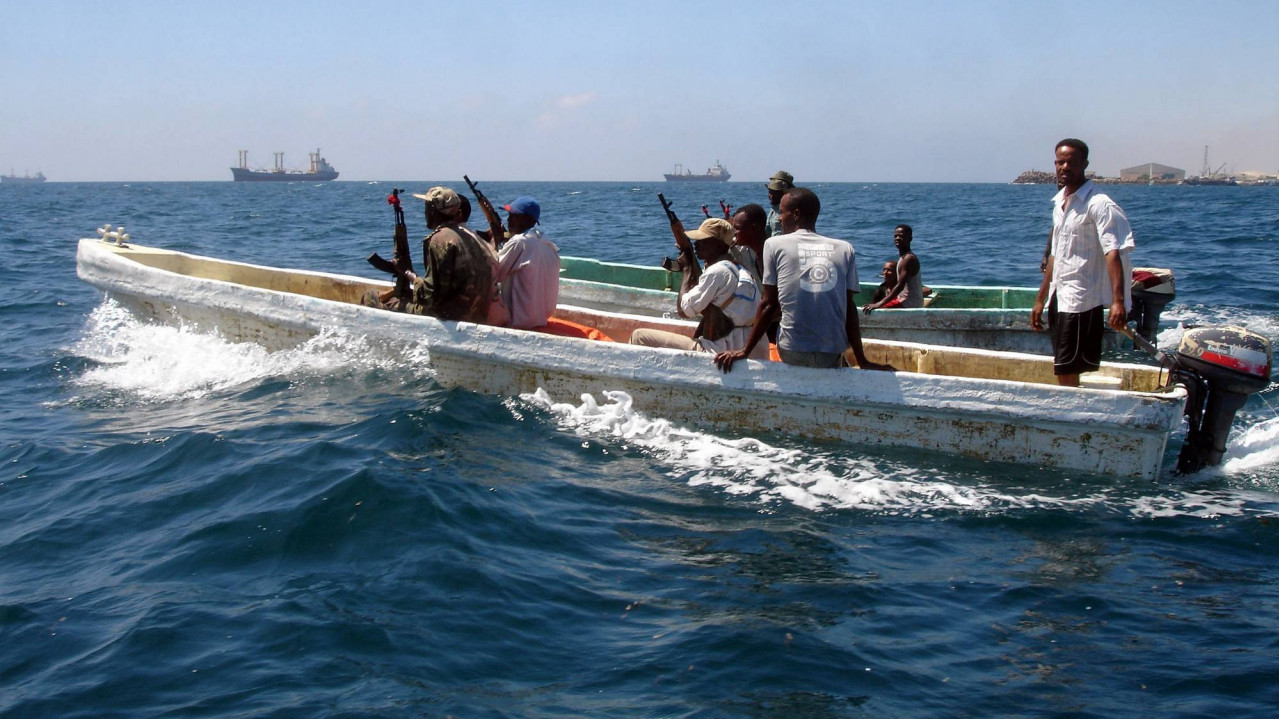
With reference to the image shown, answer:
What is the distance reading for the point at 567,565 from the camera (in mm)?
5324

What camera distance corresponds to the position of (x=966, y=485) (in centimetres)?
638

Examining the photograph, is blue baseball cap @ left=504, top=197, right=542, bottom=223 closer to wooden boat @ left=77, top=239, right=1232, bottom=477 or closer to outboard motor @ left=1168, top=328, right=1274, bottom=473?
wooden boat @ left=77, top=239, right=1232, bottom=477

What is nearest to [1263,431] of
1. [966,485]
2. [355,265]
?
[966,485]

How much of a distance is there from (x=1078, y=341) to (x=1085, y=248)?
564mm

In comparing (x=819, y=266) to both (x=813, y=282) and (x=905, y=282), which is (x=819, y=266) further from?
(x=905, y=282)

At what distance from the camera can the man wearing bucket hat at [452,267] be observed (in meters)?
8.09

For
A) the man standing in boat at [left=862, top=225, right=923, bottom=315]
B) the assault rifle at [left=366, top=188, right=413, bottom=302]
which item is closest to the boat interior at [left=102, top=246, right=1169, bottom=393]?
the assault rifle at [left=366, top=188, right=413, bottom=302]

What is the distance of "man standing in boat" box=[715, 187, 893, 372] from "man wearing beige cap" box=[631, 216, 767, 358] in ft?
1.05

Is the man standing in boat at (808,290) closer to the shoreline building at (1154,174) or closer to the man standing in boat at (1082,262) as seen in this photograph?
the man standing in boat at (1082,262)

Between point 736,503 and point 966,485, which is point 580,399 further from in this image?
point 966,485

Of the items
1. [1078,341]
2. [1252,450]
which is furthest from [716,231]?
[1252,450]

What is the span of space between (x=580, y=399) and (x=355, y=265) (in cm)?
1448

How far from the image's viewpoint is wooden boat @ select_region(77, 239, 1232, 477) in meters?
6.35

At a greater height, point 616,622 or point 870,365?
point 870,365
